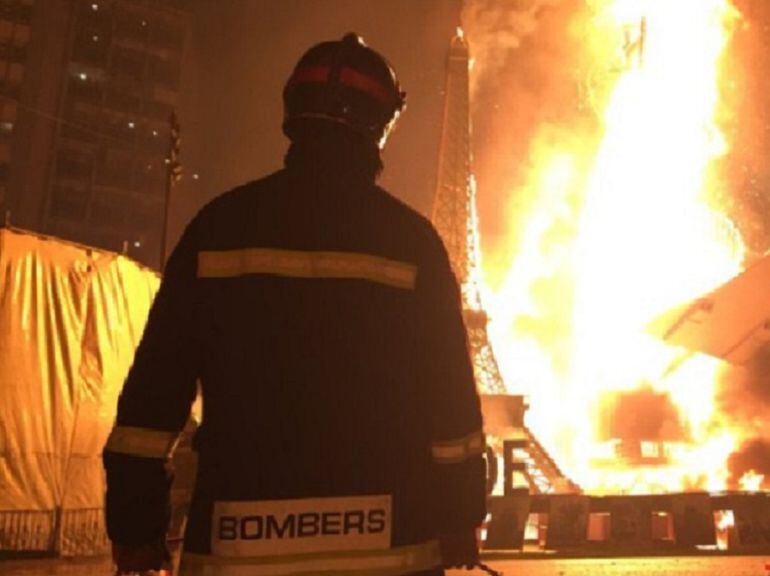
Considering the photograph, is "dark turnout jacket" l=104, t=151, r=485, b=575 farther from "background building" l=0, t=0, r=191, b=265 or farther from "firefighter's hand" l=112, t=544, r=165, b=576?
"background building" l=0, t=0, r=191, b=265

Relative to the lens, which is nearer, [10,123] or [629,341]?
[629,341]

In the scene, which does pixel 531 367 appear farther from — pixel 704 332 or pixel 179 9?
pixel 179 9

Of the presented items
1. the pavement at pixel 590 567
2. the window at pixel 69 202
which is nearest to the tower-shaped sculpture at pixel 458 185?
the window at pixel 69 202

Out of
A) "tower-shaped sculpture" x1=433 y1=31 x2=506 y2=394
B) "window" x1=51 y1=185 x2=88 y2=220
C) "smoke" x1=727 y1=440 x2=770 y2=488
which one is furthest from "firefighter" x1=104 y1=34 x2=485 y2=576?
"window" x1=51 y1=185 x2=88 y2=220

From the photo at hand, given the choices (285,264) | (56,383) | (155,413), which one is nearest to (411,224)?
(285,264)

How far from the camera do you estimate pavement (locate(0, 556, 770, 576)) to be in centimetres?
1275

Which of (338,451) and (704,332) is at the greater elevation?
(704,332)

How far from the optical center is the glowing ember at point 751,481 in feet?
124

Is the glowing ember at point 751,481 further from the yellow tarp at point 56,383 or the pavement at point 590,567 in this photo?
the yellow tarp at point 56,383

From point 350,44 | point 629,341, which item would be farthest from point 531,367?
point 350,44

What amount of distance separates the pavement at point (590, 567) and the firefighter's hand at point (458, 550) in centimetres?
959

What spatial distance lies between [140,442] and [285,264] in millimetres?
845

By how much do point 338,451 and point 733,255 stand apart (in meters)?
49.8

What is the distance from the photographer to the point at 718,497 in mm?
17266
